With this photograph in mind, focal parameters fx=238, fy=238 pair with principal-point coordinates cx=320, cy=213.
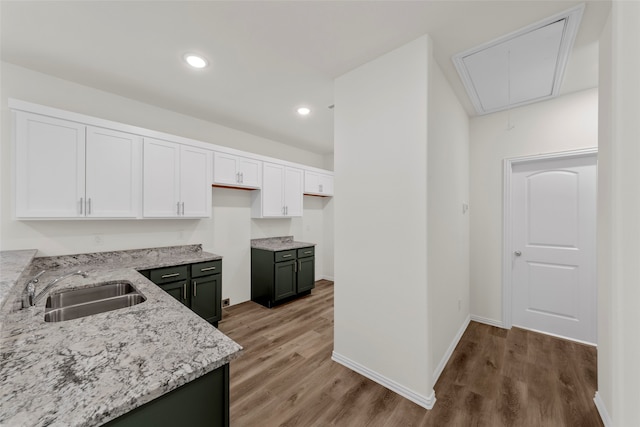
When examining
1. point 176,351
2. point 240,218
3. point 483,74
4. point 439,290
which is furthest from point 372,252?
point 240,218

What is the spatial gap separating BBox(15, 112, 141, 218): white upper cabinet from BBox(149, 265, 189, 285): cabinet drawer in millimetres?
652

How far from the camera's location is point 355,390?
1.93 metres

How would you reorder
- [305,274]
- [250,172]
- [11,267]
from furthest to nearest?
1. [305,274]
2. [250,172]
3. [11,267]

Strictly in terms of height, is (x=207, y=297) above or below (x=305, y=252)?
below

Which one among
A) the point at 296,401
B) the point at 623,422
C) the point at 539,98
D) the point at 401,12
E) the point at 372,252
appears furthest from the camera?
the point at 539,98

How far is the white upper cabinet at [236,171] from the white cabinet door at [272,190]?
0.39 feet

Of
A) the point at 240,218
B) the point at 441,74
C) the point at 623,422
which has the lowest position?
the point at 623,422

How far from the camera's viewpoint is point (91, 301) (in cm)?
183

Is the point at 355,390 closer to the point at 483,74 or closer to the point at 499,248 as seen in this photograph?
the point at 499,248

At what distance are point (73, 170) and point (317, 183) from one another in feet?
10.9

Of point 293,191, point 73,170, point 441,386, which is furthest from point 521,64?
point 73,170

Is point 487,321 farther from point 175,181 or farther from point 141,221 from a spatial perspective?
point 141,221

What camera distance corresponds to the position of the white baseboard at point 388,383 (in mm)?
1759

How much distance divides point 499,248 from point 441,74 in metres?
2.23
